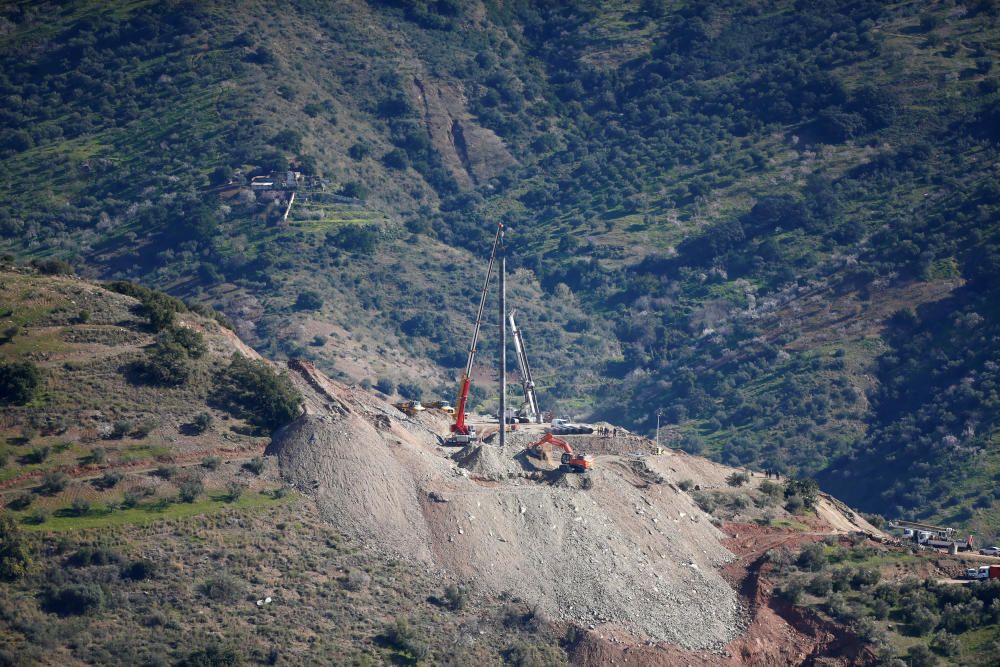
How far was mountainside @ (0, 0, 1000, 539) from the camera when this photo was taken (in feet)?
461

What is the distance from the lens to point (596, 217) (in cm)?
18075

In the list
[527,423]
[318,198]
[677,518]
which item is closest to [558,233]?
[318,198]

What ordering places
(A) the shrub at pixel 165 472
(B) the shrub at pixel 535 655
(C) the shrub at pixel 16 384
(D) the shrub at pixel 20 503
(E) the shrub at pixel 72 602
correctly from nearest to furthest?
(E) the shrub at pixel 72 602, (B) the shrub at pixel 535 655, (D) the shrub at pixel 20 503, (A) the shrub at pixel 165 472, (C) the shrub at pixel 16 384

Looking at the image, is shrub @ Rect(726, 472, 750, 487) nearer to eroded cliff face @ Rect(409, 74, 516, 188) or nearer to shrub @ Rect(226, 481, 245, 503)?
shrub @ Rect(226, 481, 245, 503)

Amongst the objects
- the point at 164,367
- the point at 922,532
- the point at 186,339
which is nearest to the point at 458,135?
the point at 922,532

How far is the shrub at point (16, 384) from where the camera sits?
7644 cm

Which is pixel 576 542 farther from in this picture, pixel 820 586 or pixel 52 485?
pixel 52 485

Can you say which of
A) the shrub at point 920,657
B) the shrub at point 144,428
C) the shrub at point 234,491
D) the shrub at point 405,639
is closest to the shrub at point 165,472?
the shrub at point 234,491

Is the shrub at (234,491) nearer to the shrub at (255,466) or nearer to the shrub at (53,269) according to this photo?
the shrub at (255,466)

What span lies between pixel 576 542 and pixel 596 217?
4224 inches

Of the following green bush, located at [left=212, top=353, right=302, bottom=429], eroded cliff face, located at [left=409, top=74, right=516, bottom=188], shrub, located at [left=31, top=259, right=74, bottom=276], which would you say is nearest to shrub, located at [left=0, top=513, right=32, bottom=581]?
green bush, located at [left=212, top=353, right=302, bottom=429]

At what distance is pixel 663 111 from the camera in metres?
199

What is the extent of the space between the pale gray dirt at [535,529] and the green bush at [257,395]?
1.40 m

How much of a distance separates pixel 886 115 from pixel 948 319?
137ft
